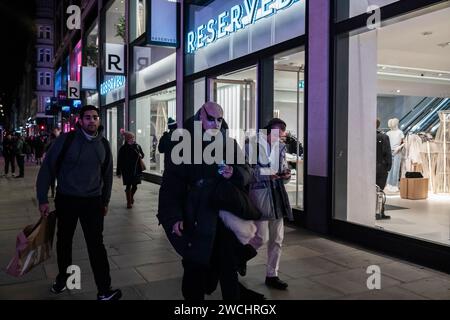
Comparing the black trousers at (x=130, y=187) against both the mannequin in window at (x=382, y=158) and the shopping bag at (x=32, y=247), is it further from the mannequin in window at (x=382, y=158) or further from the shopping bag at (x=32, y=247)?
the shopping bag at (x=32, y=247)

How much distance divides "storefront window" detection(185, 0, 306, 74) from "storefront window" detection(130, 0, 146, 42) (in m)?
4.09

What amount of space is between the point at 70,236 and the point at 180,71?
8.45 meters

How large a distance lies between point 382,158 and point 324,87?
245 centimetres

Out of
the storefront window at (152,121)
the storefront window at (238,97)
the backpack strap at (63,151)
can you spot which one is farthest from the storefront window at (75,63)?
the backpack strap at (63,151)

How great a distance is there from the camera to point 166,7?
11.9 meters

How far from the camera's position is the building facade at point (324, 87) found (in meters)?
6.70

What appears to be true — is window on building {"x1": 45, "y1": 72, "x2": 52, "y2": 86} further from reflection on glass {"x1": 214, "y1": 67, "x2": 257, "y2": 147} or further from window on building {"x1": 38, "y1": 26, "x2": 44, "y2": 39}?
reflection on glass {"x1": 214, "y1": 67, "x2": 257, "y2": 147}

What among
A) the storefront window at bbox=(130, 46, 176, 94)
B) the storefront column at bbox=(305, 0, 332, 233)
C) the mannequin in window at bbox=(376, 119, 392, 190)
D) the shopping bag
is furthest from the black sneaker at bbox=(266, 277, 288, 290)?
the storefront window at bbox=(130, 46, 176, 94)

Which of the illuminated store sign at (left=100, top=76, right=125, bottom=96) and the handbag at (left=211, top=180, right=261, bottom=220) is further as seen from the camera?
the illuminated store sign at (left=100, top=76, right=125, bottom=96)

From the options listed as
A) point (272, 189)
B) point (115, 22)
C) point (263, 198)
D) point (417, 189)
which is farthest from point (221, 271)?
point (115, 22)

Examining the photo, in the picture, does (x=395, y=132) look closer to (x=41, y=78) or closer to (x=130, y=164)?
(x=130, y=164)

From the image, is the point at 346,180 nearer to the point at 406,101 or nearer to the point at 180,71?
the point at 180,71

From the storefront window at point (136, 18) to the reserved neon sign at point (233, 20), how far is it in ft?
14.0

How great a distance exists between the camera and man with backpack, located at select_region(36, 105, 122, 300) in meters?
4.11
